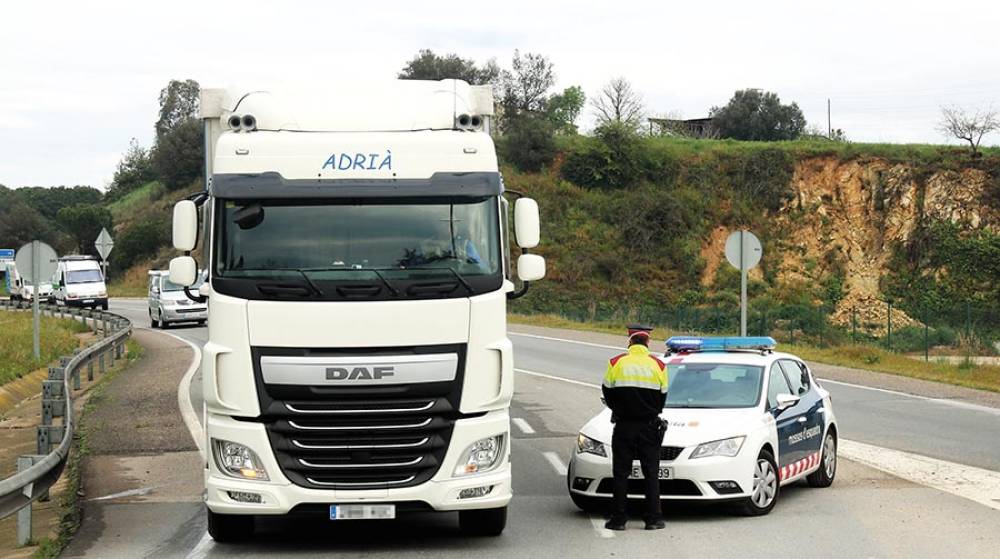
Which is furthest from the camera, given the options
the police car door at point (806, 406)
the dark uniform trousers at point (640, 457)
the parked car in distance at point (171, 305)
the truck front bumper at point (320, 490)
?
the parked car in distance at point (171, 305)

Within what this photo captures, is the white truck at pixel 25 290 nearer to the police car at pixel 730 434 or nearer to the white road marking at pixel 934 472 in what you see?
the white road marking at pixel 934 472

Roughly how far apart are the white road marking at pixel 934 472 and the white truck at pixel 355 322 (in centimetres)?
515

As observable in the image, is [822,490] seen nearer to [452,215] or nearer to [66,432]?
[452,215]

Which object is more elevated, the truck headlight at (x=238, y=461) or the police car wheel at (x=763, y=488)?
the truck headlight at (x=238, y=461)

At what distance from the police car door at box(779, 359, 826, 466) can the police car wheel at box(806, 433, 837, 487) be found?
20cm

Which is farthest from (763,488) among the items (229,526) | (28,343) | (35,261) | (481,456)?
(28,343)

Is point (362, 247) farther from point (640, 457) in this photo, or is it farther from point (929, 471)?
point (929, 471)

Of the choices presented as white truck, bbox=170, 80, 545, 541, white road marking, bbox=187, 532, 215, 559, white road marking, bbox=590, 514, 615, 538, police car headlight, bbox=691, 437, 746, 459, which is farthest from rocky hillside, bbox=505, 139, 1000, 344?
white truck, bbox=170, 80, 545, 541

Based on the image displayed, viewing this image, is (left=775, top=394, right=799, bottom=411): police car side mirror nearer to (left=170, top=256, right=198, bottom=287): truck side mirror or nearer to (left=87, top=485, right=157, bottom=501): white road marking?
(left=170, top=256, right=198, bottom=287): truck side mirror

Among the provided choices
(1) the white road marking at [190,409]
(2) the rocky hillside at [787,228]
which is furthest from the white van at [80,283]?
(1) the white road marking at [190,409]

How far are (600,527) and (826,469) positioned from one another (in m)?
3.25

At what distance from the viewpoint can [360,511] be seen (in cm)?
951

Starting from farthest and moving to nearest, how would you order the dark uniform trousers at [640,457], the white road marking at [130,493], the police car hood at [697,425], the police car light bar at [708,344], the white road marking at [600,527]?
the police car light bar at [708,344], the white road marking at [130,493], the police car hood at [697,425], the dark uniform trousers at [640,457], the white road marking at [600,527]

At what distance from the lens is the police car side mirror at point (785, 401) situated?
11797 mm
